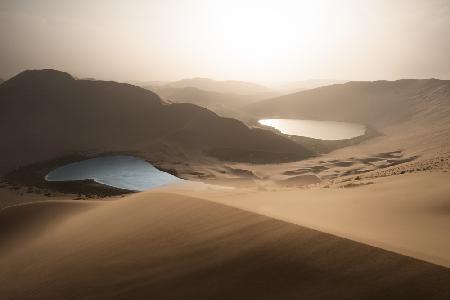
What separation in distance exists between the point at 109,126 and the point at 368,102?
139 ft

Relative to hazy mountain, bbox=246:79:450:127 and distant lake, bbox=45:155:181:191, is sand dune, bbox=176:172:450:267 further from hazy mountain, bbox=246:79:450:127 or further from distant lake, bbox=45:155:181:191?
hazy mountain, bbox=246:79:450:127

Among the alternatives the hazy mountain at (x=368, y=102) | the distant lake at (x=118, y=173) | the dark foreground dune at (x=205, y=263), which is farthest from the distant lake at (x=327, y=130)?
the dark foreground dune at (x=205, y=263)

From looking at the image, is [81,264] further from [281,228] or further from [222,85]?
[222,85]

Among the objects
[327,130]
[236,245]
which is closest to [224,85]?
[327,130]

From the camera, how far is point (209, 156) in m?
26.7

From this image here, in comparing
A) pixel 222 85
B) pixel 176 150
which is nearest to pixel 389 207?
pixel 176 150

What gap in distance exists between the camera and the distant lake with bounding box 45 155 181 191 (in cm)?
1875

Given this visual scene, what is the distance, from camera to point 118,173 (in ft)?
68.2

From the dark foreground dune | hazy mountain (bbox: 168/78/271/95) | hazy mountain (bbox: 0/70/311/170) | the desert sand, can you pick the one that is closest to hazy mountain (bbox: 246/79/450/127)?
hazy mountain (bbox: 0/70/311/170)

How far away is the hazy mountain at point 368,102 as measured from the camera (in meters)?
47.4

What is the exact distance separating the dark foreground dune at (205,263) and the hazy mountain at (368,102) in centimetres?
4498

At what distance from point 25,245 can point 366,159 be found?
22.9m

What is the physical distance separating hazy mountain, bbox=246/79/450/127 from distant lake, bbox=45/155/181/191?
3475 cm

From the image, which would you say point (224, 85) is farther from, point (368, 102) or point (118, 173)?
point (118, 173)
